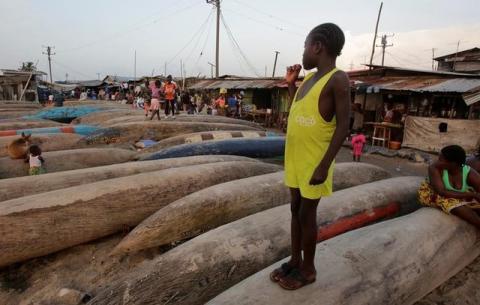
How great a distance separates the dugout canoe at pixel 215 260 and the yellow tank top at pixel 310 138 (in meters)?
1.21

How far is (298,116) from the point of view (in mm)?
2309

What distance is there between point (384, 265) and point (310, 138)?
1.49 m

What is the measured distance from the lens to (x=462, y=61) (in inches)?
875

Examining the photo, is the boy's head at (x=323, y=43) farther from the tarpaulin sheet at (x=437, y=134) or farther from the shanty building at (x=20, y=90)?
the shanty building at (x=20, y=90)

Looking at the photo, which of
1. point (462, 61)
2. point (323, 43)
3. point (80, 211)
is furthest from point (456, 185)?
point (462, 61)

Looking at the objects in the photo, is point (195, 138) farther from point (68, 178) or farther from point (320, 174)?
point (320, 174)

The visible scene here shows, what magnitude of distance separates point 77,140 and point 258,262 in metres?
7.41

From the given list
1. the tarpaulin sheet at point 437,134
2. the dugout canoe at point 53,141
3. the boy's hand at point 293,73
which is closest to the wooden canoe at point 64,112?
the dugout canoe at point 53,141

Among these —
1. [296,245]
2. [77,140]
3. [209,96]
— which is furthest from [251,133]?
[209,96]

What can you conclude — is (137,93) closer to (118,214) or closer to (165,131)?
(165,131)

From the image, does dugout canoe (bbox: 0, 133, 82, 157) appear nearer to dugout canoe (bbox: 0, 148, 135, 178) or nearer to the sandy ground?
dugout canoe (bbox: 0, 148, 135, 178)

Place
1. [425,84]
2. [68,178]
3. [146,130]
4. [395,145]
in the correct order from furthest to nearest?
[395,145] < [425,84] < [146,130] < [68,178]

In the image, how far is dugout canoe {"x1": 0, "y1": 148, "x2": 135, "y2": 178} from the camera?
6.43m

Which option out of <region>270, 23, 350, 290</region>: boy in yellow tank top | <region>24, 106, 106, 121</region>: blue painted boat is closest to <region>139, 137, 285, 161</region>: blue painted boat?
<region>270, 23, 350, 290</region>: boy in yellow tank top
